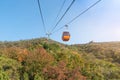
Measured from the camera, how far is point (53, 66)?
44.8 m

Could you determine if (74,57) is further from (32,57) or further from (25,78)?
(25,78)

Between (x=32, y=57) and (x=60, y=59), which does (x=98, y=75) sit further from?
(x=32, y=57)

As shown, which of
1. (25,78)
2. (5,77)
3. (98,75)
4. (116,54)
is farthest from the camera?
(116,54)

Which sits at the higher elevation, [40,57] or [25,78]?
[40,57]

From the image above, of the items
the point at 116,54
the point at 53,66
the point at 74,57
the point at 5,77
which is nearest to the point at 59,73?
the point at 53,66

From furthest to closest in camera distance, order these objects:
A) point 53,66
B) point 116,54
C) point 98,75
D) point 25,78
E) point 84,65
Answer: point 116,54, point 84,65, point 98,75, point 53,66, point 25,78

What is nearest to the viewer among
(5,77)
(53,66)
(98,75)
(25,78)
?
(5,77)

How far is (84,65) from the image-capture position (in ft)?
171

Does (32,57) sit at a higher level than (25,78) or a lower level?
higher

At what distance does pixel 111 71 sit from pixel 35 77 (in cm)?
1819

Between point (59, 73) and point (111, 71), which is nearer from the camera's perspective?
point (59, 73)

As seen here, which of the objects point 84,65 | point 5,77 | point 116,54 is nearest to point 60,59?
point 84,65

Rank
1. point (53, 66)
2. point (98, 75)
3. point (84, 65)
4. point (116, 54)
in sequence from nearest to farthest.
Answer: point (53, 66)
point (98, 75)
point (84, 65)
point (116, 54)

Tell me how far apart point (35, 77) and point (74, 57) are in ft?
46.6
